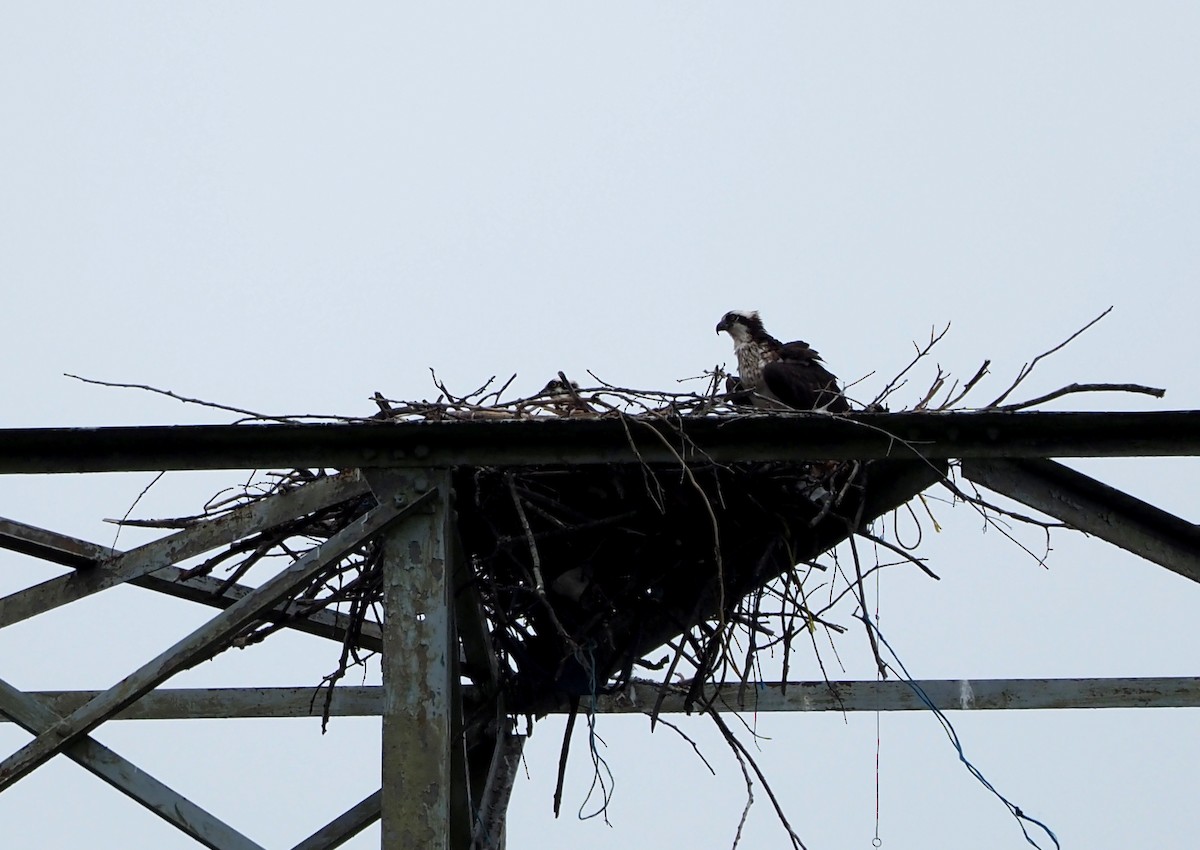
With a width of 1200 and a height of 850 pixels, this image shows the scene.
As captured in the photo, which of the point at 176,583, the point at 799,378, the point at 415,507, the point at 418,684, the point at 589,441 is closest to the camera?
the point at 418,684

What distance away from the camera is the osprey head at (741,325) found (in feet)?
23.8

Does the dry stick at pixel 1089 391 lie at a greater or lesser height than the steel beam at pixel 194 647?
greater

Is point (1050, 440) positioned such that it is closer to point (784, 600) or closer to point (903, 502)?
point (903, 502)

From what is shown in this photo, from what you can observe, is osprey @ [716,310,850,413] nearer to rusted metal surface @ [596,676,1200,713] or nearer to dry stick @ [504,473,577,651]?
rusted metal surface @ [596,676,1200,713]

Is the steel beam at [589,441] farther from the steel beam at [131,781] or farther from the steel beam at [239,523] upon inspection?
the steel beam at [131,781]

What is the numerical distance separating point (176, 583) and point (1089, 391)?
299 centimetres

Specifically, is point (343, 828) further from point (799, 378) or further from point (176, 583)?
point (799, 378)

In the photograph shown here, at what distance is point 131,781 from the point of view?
13.4 ft

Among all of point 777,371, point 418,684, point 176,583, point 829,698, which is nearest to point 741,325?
point 777,371

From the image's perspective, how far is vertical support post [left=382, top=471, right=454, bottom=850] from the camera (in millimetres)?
3381

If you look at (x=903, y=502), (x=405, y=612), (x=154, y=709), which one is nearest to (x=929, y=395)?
(x=903, y=502)

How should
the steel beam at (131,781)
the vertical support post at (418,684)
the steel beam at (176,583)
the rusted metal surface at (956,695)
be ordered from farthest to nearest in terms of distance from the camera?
the rusted metal surface at (956,695) < the steel beam at (176,583) < the steel beam at (131,781) < the vertical support post at (418,684)

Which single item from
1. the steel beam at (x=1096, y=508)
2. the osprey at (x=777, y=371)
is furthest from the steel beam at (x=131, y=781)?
the osprey at (x=777, y=371)

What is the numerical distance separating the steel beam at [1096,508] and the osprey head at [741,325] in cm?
344
